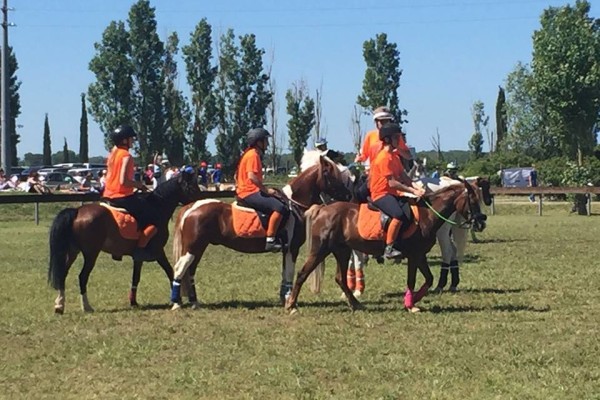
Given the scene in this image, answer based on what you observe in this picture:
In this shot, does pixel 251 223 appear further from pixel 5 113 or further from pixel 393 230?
pixel 5 113

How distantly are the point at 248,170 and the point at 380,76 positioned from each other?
217 ft

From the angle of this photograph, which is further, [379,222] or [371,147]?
[371,147]

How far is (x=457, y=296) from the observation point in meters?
13.5

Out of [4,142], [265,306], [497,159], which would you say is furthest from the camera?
[497,159]

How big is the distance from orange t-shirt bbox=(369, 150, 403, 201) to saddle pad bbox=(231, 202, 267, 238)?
5.51 feet

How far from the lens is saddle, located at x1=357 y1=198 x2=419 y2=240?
1191 cm

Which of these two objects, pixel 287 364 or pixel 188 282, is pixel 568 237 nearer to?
pixel 188 282

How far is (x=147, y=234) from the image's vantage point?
41.5 ft

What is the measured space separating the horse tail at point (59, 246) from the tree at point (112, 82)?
5877 centimetres

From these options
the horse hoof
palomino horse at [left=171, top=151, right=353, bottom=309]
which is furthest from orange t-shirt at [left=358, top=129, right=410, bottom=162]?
the horse hoof

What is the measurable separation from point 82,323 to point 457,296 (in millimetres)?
5474

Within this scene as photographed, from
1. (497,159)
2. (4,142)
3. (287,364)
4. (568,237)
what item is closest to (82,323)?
(287,364)

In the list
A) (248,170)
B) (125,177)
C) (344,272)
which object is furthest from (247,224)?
(125,177)

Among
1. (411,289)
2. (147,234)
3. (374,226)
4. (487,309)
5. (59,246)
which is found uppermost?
(374,226)
